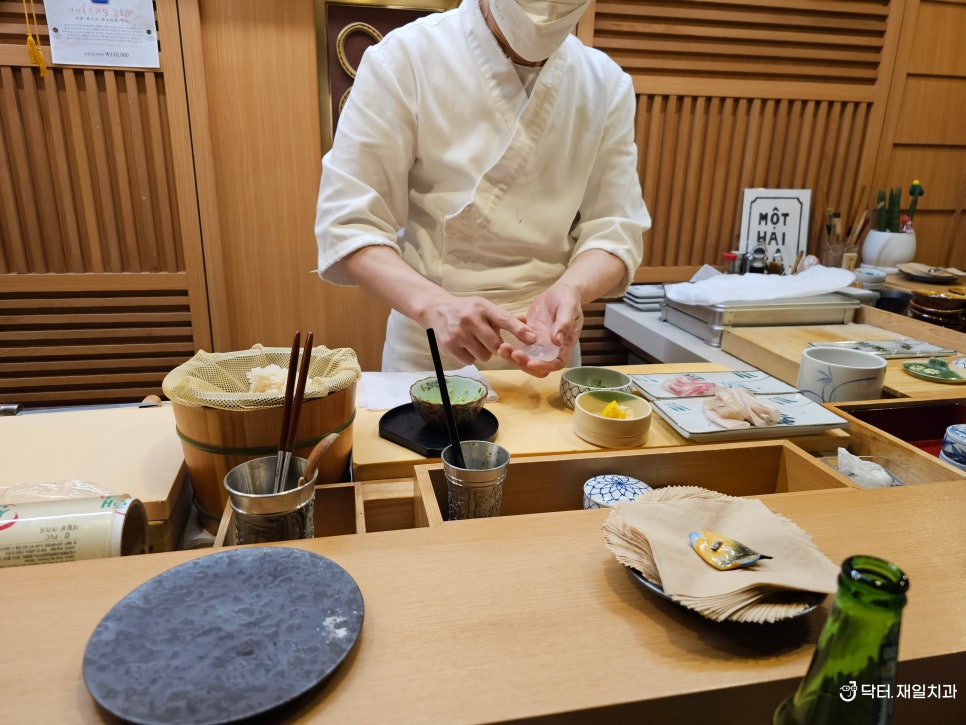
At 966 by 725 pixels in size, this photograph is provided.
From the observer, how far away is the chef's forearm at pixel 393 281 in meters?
1.38

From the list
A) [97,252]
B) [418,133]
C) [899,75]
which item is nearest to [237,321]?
[97,252]

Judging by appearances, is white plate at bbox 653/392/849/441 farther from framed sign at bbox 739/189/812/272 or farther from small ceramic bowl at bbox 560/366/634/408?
framed sign at bbox 739/189/812/272

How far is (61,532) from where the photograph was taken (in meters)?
0.76

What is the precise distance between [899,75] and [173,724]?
4116 mm

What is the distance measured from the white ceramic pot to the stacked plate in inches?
49.3

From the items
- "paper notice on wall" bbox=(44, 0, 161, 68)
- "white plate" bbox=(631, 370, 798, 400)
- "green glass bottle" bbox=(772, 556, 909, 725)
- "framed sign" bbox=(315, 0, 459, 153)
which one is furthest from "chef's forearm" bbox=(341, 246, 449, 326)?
"paper notice on wall" bbox=(44, 0, 161, 68)

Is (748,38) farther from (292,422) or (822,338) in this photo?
(292,422)

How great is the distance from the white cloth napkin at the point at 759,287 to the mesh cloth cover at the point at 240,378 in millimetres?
1662

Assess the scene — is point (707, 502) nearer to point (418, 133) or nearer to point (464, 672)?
point (464, 672)

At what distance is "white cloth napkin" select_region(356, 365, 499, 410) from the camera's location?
1351 mm

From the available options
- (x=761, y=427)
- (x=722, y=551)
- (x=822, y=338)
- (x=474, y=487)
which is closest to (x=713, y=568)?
(x=722, y=551)

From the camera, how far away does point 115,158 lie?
2.73 metres

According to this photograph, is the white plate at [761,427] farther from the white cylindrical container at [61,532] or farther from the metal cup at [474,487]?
the white cylindrical container at [61,532]

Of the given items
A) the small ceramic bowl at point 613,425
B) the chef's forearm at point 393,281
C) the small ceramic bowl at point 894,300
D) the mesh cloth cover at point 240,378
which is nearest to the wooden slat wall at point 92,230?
the chef's forearm at point 393,281
